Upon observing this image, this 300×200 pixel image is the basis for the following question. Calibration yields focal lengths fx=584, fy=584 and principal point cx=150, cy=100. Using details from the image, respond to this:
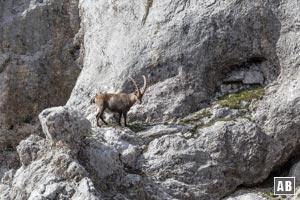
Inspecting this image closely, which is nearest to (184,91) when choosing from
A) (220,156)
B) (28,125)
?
(220,156)

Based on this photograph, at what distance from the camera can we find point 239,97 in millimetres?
20141

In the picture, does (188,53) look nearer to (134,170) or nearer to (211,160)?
(211,160)

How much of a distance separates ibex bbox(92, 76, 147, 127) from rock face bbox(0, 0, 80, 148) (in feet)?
25.4

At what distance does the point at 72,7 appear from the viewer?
28.2 meters

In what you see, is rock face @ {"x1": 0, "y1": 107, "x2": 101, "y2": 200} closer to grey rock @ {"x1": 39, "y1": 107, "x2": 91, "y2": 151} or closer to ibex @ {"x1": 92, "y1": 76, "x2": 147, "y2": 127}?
grey rock @ {"x1": 39, "y1": 107, "x2": 91, "y2": 151}

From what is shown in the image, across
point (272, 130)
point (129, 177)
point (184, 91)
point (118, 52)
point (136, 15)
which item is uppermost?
point (136, 15)

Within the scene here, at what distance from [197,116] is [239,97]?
65.5 inches

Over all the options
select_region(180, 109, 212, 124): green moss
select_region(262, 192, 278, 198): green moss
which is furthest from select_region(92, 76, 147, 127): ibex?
select_region(262, 192, 278, 198): green moss

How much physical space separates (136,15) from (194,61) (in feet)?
12.5

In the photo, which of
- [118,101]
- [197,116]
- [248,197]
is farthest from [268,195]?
[118,101]

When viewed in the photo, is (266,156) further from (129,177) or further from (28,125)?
(28,125)

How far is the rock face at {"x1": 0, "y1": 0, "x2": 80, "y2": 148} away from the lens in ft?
89.9

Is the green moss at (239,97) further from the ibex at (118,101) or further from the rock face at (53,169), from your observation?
the rock face at (53,169)

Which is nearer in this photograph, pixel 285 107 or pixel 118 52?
pixel 285 107
